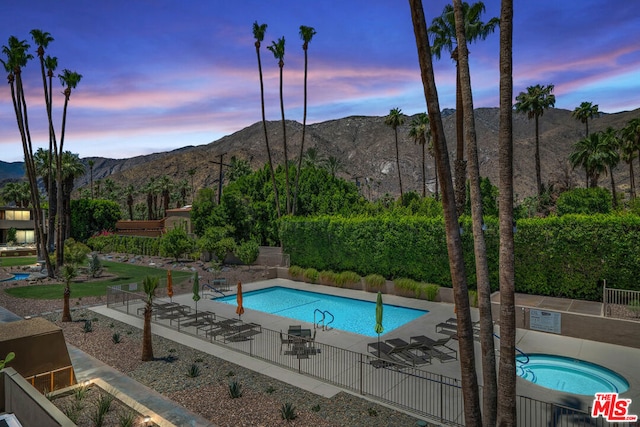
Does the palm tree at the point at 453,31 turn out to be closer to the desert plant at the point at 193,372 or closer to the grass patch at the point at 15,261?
the desert plant at the point at 193,372

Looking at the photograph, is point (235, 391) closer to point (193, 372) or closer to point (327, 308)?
point (193, 372)

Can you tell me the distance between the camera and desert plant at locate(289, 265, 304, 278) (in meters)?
34.7

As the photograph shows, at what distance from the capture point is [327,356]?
1605 cm

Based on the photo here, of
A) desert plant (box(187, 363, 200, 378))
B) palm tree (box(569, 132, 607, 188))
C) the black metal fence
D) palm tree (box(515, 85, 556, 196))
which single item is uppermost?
palm tree (box(515, 85, 556, 196))

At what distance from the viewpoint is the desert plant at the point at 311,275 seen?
3342cm

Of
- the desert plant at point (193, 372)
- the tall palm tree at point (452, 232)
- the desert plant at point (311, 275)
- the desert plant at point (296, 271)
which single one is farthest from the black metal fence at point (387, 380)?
the desert plant at point (296, 271)

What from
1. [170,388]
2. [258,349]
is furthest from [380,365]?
[170,388]

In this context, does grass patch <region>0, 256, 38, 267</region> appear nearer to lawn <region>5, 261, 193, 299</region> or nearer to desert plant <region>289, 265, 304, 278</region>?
lawn <region>5, 261, 193, 299</region>

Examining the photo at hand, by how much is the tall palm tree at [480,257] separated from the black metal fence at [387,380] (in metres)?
1.32

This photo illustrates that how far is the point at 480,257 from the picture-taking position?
805 centimetres

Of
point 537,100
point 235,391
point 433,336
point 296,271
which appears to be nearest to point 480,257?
point 235,391

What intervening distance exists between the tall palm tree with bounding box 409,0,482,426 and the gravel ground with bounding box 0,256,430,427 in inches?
138

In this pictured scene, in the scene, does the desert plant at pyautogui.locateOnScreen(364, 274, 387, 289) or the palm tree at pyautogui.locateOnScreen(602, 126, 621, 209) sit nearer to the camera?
the desert plant at pyautogui.locateOnScreen(364, 274, 387, 289)

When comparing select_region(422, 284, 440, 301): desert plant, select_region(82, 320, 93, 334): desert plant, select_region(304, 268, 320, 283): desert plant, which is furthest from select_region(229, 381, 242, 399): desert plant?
select_region(304, 268, 320, 283): desert plant
